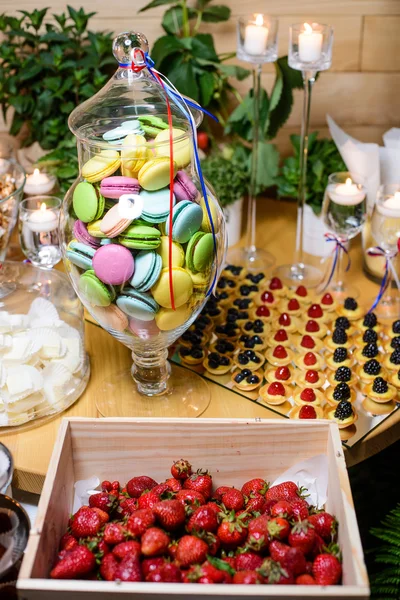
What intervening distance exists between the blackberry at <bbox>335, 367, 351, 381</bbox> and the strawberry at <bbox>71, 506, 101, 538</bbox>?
1.66 feet

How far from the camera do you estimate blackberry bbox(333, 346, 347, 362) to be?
1271 mm

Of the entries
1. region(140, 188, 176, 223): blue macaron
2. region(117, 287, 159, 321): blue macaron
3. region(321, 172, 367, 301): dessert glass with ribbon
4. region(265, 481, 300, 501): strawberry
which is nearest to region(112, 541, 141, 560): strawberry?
region(265, 481, 300, 501): strawberry

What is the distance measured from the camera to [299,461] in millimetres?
993

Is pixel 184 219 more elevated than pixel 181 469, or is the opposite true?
pixel 184 219

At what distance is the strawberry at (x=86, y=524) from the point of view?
89 cm

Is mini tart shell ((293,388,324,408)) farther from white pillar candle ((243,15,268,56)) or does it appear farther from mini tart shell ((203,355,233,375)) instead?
white pillar candle ((243,15,268,56))

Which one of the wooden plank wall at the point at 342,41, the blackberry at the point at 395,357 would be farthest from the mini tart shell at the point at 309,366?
the wooden plank wall at the point at 342,41

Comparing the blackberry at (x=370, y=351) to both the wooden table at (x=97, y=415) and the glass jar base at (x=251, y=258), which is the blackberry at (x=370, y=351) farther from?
the glass jar base at (x=251, y=258)

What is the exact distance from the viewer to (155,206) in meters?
0.96

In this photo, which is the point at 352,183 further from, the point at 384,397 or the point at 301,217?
the point at 384,397

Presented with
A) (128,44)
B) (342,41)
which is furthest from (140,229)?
(342,41)

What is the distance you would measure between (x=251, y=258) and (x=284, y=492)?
789 millimetres

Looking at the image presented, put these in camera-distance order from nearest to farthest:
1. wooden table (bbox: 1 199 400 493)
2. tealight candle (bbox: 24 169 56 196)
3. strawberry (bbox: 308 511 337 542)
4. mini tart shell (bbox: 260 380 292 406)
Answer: strawberry (bbox: 308 511 337 542) < wooden table (bbox: 1 199 400 493) < mini tart shell (bbox: 260 380 292 406) < tealight candle (bbox: 24 169 56 196)

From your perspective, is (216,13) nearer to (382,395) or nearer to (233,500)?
(382,395)
